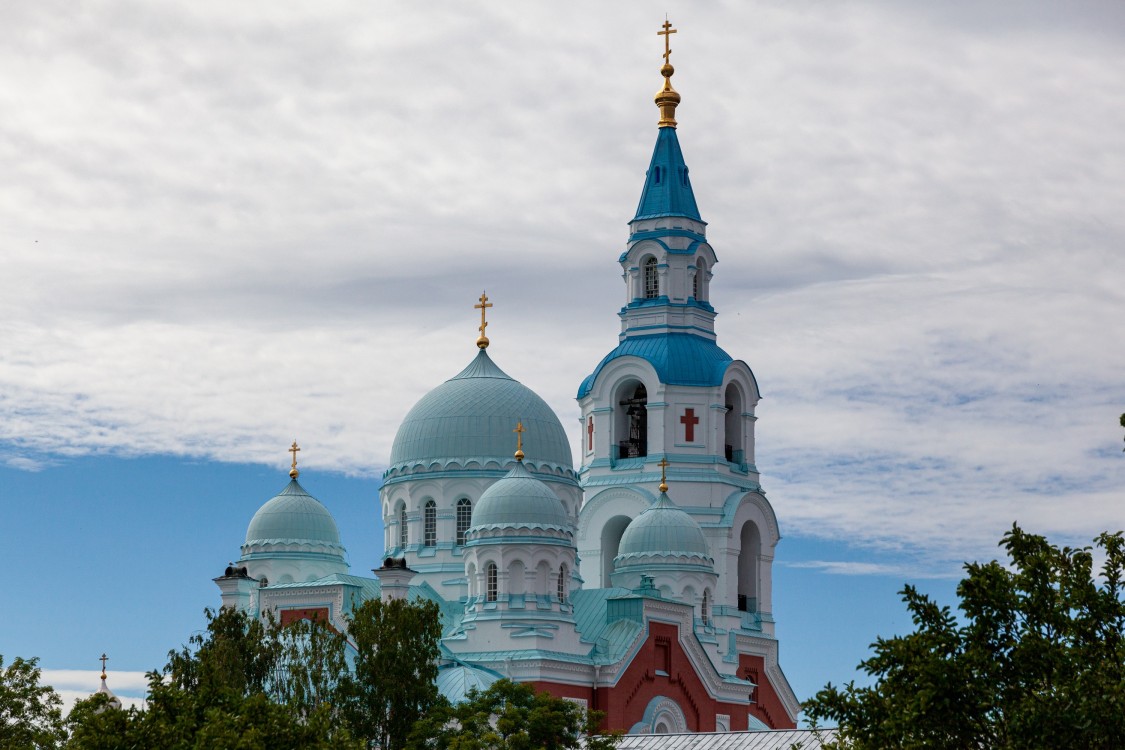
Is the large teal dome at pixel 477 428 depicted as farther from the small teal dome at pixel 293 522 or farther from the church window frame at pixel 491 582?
the church window frame at pixel 491 582

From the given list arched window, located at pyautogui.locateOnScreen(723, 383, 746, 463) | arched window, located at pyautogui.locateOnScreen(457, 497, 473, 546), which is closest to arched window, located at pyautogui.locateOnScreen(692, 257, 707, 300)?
arched window, located at pyautogui.locateOnScreen(723, 383, 746, 463)

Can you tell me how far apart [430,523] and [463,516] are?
0.83m

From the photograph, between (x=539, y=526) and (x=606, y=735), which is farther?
(x=539, y=526)

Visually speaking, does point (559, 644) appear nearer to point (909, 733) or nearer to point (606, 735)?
point (606, 735)

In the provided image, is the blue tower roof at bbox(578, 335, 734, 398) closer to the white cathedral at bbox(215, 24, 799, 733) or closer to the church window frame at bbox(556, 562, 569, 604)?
the white cathedral at bbox(215, 24, 799, 733)

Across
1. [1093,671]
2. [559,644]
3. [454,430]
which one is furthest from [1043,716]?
[454,430]

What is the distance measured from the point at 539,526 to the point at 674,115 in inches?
549

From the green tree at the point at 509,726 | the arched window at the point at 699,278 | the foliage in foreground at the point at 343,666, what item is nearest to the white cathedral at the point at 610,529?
the arched window at the point at 699,278

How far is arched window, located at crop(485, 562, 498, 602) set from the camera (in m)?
43.2

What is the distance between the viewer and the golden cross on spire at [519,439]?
4516 centimetres

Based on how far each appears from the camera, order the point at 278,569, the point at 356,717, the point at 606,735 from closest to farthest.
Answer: the point at 606,735, the point at 356,717, the point at 278,569

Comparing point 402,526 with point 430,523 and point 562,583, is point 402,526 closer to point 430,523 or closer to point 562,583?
point 430,523

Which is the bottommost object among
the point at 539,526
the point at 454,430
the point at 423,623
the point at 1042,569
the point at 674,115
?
the point at 1042,569

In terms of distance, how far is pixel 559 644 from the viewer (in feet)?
140
